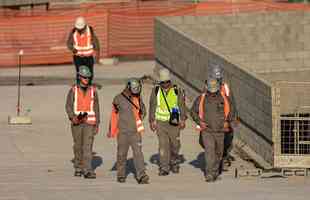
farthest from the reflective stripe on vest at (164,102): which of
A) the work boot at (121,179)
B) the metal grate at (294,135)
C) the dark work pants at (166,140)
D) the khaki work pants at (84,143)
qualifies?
the metal grate at (294,135)

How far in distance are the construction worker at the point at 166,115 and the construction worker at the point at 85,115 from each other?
3.17ft

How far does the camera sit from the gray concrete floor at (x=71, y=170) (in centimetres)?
2319

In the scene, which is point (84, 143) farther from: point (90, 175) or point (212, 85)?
point (212, 85)

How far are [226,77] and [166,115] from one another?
14.0ft

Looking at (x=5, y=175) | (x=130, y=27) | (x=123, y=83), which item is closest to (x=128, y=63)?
(x=130, y=27)

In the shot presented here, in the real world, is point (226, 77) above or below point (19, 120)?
above

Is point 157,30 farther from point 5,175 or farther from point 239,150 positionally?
point 5,175

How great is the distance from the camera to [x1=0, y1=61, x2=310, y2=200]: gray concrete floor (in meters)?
23.2

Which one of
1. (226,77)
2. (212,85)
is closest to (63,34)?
(226,77)

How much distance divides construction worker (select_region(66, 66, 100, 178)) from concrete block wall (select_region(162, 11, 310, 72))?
907cm

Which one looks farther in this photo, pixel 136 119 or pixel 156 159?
pixel 156 159

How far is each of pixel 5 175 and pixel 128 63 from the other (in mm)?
14413

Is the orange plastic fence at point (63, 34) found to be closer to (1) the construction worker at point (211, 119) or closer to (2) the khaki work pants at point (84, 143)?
(2) the khaki work pants at point (84, 143)

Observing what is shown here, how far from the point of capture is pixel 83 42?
3072 cm
